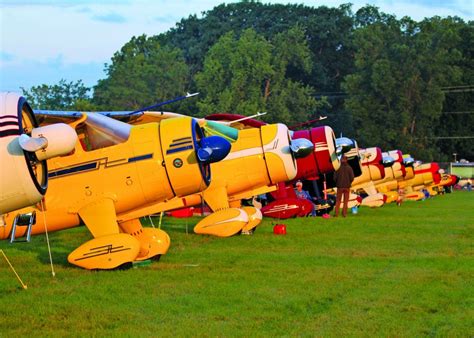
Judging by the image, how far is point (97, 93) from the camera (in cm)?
11044

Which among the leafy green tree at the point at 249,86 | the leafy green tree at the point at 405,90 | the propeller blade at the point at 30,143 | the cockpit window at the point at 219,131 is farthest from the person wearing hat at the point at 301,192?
the leafy green tree at the point at 405,90

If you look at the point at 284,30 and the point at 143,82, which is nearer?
the point at 143,82

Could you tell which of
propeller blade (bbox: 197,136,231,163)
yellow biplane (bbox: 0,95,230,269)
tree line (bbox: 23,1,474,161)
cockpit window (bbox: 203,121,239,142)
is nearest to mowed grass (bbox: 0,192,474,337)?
yellow biplane (bbox: 0,95,230,269)

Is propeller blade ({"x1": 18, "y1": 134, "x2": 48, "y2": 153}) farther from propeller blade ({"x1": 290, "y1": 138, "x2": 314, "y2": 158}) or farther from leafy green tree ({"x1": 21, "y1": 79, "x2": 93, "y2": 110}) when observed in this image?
leafy green tree ({"x1": 21, "y1": 79, "x2": 93, "y2": 110})

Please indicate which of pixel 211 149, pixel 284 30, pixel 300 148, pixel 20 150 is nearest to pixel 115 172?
pixel 211 149

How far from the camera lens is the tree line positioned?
297ft

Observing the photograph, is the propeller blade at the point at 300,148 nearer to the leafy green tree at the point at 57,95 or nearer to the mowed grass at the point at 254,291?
the mowed grass at the point at 254,291

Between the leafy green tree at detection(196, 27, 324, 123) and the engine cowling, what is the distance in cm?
7880

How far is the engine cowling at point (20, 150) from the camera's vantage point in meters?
9.12

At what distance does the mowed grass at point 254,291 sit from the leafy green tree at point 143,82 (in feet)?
270

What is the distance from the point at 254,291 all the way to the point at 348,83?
83.7 meters

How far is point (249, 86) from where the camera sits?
93312 millimetres

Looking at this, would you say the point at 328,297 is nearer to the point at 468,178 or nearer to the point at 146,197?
the point at 146,197

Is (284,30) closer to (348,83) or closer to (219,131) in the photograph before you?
(348,83)
